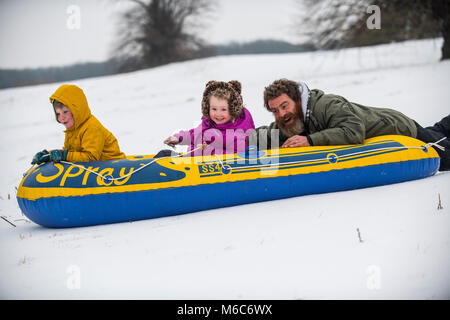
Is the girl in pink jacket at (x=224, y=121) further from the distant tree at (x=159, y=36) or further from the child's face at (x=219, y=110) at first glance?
the distant tree at (x=159, y=36)

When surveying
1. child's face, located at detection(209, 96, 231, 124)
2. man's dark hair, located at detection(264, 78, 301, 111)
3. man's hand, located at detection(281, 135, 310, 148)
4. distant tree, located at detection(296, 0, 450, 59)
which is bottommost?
man's hand, located at detection(281, 135, 310, 148)

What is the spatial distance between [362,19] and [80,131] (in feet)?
28.6

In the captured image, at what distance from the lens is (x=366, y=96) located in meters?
8.63

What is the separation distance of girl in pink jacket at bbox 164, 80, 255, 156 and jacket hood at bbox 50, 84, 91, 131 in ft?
2.93

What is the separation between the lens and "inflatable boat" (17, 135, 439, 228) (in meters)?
3.46

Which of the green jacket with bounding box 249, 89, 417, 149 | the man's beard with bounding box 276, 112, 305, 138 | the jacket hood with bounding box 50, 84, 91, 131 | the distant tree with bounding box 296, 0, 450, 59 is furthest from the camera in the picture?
the distant tree with bounding box 296, 0, 450, 59

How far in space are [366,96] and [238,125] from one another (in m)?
5.25

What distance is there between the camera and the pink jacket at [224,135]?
13.5 feet

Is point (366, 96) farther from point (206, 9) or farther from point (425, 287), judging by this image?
point (206, 9)

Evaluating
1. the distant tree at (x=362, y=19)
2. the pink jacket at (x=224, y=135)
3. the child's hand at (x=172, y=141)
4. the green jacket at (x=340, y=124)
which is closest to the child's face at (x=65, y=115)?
the child's hand at (x=172, y=141)

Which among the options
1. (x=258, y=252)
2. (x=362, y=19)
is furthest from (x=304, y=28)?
(x=258, y=252)

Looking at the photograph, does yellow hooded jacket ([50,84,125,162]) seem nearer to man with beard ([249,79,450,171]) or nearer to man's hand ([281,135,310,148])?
man with beard ([249,79,450,171])

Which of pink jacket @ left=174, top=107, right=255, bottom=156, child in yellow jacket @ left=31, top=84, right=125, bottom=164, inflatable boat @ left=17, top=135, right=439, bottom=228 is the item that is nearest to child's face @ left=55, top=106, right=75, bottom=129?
child in yellow jacket @ left=31, top=84, right=125, bottom=164

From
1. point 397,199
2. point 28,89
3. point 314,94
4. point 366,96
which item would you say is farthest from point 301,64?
point 397,199
